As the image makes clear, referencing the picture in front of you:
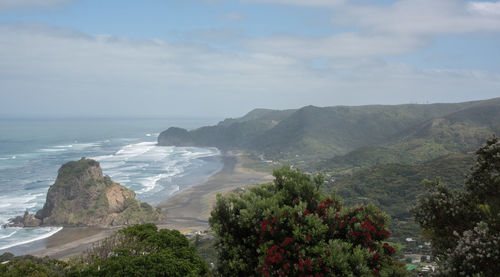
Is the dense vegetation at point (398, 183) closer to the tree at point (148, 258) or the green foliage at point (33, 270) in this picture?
the tree at point (148, 258)

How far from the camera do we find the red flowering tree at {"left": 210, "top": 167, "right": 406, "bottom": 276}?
278 inches

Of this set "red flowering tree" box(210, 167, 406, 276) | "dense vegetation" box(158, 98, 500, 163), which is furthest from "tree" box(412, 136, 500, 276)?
"dense vegetation" box(158, 98, 500, 163)

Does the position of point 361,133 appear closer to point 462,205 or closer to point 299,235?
point 462,205

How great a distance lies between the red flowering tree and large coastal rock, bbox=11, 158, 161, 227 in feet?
142

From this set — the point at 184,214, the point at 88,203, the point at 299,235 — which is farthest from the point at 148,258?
the point at 88,203

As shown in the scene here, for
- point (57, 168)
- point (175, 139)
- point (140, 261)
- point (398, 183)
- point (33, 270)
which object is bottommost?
point (398, 183)

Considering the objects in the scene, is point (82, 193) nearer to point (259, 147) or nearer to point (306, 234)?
point (306, 234)

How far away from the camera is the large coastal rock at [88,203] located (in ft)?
161

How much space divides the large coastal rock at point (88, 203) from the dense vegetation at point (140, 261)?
39.5 meters

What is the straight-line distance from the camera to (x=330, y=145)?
132 m

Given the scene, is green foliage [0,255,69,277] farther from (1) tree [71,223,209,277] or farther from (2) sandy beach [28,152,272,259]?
(2) sandy beach [28,152,272,259]

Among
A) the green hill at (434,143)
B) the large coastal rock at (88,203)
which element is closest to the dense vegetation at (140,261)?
the large coastal rock at (88,203)

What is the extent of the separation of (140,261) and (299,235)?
449cm

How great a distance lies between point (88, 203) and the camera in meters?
51.9
